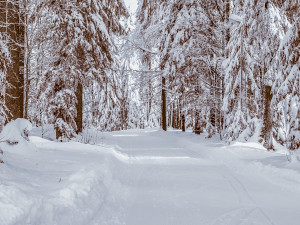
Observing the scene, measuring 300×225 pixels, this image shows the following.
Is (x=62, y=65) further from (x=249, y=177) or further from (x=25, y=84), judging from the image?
(x=249, y=177)

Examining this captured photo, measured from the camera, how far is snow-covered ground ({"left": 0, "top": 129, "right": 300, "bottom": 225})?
4199 mm

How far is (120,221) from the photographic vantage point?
170 inches

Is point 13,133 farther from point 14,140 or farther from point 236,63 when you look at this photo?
point 236,63

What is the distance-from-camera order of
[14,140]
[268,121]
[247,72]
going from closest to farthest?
[14,140]
[268,121]
[247,72]

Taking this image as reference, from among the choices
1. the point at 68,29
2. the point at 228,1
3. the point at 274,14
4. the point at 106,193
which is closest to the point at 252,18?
the point at 274,14

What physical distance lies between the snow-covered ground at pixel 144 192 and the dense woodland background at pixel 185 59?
6.19 feet

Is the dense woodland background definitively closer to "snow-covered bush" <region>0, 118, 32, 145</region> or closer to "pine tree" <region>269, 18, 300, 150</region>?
"pine tree" <region>269, 18, 300, 150</region>

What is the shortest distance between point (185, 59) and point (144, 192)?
12.8 meters

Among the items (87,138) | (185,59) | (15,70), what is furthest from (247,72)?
(15,70)

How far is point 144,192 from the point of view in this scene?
598 cm

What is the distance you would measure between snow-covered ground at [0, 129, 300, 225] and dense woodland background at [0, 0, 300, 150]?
1.89 m

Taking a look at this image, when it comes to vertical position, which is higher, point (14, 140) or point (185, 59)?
point (185, 59)

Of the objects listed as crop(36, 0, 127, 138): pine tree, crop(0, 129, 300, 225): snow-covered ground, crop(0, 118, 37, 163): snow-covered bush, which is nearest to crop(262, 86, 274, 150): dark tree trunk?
crop(0, 129, 300, 225): snow-covered ground

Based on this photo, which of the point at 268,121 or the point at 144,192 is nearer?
the point at 144,192
